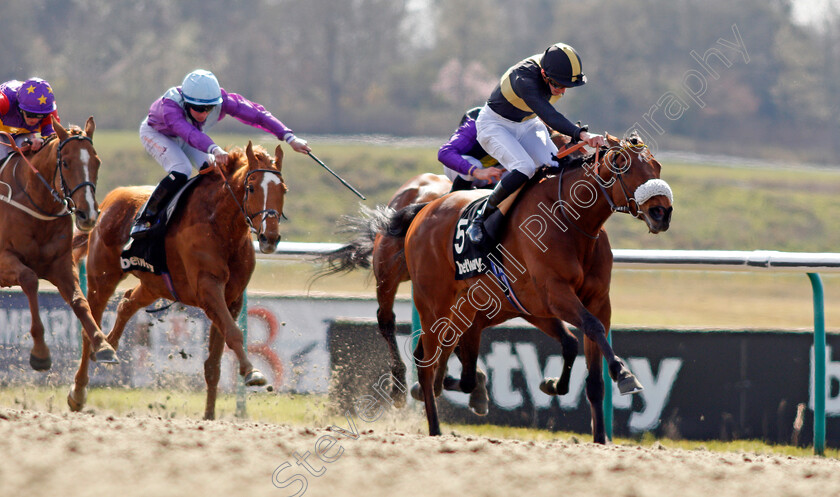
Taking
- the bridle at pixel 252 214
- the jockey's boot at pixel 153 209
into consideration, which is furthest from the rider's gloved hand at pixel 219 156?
the jockey's boot at pixel 153 209

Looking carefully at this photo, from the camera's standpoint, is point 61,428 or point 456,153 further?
point 456,153

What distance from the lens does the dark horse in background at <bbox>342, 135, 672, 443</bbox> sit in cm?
502

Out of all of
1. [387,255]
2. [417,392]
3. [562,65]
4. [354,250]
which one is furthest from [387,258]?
[562,65]

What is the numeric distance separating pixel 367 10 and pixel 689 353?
137 feet

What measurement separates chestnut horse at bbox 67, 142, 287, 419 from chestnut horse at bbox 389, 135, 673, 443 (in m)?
0.98

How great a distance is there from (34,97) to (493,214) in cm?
302

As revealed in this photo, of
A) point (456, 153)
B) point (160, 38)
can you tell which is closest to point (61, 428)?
point (456, 153)

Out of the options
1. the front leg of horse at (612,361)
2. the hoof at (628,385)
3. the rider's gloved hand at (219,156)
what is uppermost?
the rider's gloved hand at (219,156)

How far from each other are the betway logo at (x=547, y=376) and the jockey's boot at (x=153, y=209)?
2065mm

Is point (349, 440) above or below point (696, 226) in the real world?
below

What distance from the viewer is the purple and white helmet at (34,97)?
642cm

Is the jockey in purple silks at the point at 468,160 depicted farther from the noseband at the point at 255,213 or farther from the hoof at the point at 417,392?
the hoof at the point at 417,392

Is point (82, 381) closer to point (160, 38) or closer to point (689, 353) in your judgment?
point (689, 353)

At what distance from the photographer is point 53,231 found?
629 cm
